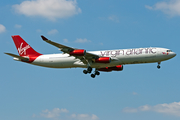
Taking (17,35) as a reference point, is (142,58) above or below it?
below

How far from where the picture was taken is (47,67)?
59656mm

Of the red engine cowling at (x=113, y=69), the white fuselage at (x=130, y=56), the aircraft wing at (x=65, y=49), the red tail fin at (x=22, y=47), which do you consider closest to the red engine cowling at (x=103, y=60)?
the aircraft wing at (x=65, y=49)

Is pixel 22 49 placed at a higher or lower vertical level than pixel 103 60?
higher

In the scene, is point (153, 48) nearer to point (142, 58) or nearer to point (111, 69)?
point (142, 58)

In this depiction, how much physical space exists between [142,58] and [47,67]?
19.7 metres

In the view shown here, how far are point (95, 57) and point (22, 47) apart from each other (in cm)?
1761

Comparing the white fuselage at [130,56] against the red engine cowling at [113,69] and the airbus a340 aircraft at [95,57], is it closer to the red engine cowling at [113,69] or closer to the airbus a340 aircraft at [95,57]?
the airbus a340 aircraft at [95,57]

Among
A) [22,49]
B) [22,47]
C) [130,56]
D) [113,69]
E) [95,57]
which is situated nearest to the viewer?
[130,56]

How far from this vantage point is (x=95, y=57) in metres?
54.6

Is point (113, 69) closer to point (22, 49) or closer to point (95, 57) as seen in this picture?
point (95, 57)

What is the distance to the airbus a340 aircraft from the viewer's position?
52.5 m

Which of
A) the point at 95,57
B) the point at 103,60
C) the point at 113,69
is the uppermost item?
the point at 95,57

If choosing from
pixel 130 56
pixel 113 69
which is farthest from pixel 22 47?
pixel 130 56

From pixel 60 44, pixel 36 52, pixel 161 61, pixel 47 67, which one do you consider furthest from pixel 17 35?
pixel 161 61
